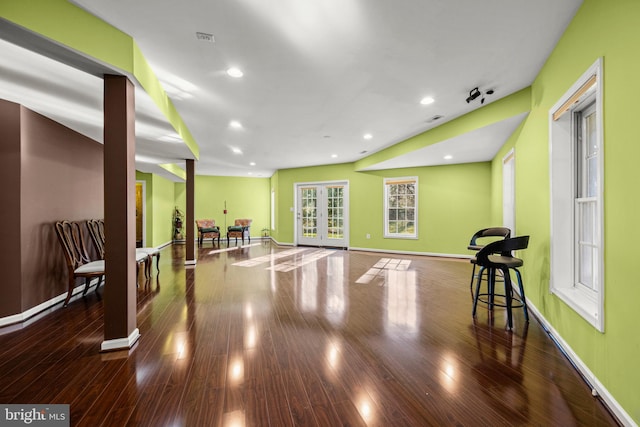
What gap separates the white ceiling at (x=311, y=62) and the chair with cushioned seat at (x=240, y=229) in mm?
5296

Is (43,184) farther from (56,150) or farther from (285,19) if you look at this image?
(285,19)

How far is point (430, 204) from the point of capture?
24.7ft

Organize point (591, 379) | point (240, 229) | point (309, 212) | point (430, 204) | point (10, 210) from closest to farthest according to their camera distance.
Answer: point (591, 379), point (10, 210), point (430, 204), point (309, 212), point (240, 229)

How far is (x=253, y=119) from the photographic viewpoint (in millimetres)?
4656

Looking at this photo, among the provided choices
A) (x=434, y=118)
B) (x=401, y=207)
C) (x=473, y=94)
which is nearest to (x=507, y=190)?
(x=434, y=118)

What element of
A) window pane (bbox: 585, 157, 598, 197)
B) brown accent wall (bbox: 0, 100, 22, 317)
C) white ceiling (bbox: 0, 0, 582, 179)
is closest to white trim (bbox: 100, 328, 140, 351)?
brown accent wall (bbox: 0, 100, 22, 317)

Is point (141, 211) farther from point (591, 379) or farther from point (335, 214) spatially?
point (591, 379)

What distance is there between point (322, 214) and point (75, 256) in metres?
6.53

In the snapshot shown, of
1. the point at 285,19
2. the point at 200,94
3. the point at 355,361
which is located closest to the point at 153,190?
the point at 200,94

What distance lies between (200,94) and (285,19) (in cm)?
189

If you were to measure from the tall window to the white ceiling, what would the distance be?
299 cm

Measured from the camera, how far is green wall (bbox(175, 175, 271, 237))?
36.8ft

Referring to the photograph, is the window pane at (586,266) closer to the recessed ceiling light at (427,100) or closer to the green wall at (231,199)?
the recessed ceiling light at (427,100)

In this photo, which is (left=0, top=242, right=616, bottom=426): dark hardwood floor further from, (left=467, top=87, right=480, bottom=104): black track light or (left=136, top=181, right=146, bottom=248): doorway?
(left=136, top=181, right=146, bottom=248): doorway
